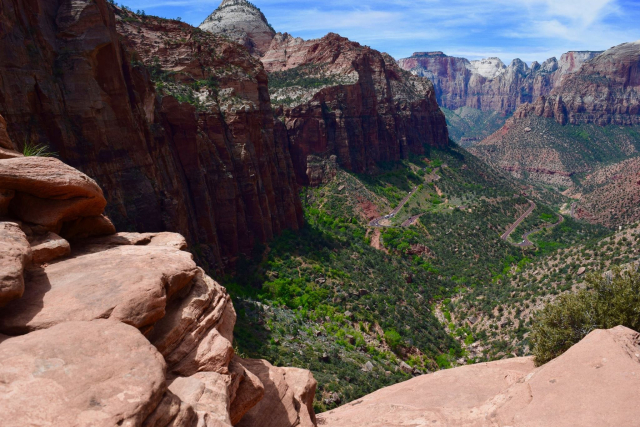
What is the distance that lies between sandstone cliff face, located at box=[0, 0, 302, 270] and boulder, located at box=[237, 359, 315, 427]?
60.8 feet

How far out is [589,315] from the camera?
20.9 m

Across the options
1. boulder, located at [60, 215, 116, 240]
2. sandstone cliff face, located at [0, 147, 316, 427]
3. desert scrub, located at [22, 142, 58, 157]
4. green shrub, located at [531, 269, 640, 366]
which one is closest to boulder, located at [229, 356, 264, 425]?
sandstone cliff face, located at [0, 147, 316, 427]

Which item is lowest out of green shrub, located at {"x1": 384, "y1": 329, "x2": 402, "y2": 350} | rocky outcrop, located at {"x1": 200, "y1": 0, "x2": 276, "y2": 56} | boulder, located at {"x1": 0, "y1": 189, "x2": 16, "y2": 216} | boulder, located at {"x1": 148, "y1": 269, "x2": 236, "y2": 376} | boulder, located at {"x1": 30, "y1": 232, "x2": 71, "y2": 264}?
green shrub, located at {"x1": 384, "y1": 329, "x2": 402, "y2": 350}

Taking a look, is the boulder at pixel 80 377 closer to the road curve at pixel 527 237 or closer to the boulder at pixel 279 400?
the boulder at pixel 279 400

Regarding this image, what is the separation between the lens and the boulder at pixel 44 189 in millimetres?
12195

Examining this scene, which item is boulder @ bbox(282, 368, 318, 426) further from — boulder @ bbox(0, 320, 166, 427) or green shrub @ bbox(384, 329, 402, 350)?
green shrub @ bbox(384, 329, 402, 350)

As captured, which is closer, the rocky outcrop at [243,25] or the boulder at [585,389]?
the boulder at [585,389]

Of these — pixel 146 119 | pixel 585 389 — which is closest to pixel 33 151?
pixel 146 119

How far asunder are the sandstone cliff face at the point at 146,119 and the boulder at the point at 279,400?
18.5 m

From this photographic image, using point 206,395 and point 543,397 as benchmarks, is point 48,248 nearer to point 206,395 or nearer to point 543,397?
point 206,395

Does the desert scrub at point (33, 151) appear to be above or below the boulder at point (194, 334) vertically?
above

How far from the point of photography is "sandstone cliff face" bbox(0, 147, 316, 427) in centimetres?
813

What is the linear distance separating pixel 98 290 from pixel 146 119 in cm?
2629

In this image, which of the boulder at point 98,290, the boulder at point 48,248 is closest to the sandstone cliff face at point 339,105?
the boulder at point 98,290
